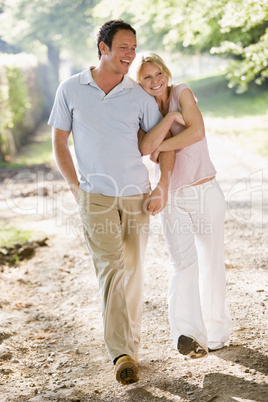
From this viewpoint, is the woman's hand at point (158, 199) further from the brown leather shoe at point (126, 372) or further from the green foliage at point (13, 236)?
the green foliage at point (13, 236)

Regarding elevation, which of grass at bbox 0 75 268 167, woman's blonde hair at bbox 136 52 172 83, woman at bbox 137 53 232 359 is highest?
grass at bbox 0 75 268 167

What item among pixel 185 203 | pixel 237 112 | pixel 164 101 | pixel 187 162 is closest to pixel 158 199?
pixel 185 203

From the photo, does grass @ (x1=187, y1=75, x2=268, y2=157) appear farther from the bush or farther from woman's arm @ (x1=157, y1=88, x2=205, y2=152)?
woman's arm @ (x1=157, y1=88, x2=205, y2=152)

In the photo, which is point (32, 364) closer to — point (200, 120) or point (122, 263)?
point (122, 263)

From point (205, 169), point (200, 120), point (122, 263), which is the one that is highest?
point (200, 120)

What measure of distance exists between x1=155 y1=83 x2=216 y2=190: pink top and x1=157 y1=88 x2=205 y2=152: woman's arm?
7cm

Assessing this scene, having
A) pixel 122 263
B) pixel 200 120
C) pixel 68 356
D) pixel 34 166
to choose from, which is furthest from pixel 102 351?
pixel 34 166

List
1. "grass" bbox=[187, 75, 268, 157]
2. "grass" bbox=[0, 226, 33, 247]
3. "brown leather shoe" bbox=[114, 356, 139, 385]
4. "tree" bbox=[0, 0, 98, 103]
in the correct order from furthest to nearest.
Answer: "tree" bbox=[0, 0, 98, 103], "grass" bbox=[187, 75, 268, 157], "grass" bbox=[0, 226, 33, 247], "brown leather shoe" bbox=[114, 356, 139, 385]

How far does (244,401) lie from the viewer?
2977 mm

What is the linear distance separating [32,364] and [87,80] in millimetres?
2302

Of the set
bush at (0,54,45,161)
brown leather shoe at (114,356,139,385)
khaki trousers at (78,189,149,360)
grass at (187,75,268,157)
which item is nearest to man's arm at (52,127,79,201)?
khaki trousers at (78,189,149,360)

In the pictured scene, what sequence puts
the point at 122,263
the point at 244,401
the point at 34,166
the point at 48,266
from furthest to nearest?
1. the point at 34,166
2. the point at 48,266
3. the point at 122,263
4. the point at 244,401

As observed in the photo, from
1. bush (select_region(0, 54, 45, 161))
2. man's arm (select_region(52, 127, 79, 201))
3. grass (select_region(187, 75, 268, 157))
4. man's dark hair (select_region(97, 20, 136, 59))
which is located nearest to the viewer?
man's dark hair (select_region(97, 20, 136, 59))

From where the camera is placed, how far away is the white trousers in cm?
347
